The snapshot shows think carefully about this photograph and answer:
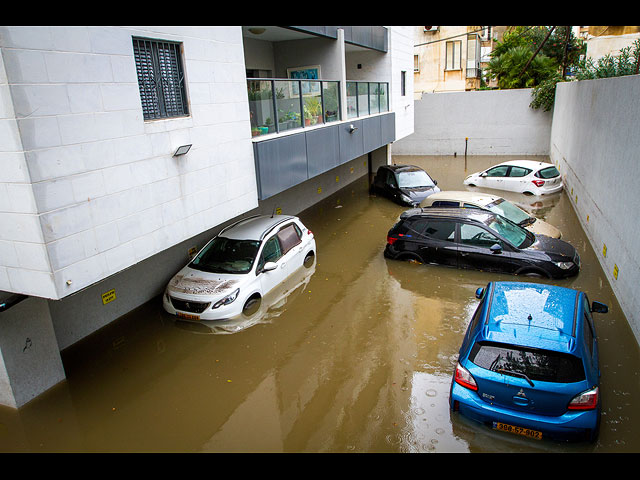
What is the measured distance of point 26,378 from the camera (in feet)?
21.1

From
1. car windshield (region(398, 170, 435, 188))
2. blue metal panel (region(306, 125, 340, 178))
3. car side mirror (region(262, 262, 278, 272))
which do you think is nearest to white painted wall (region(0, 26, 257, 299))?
car side mirror (region(262, 262, 278, 272))

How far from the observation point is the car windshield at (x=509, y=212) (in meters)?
11.6

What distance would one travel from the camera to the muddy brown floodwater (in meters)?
5.68

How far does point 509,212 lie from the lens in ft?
39.1

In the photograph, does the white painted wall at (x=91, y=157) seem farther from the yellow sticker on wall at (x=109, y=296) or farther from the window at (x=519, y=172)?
the window at (x=519, y=172)

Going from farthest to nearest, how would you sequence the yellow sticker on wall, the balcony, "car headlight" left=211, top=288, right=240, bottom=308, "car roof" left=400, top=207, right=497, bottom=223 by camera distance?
"car roof" left=400, top=207, right=497, bottom=223 < the balcony < the yellow sticker on wall < "car headlight" left=211, top=288, right=240, bottom=308

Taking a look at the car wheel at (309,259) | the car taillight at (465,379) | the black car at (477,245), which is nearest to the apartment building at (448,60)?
the black car at (477,245)

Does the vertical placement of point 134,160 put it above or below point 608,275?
above

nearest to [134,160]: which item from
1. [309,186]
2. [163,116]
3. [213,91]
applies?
[163,116]

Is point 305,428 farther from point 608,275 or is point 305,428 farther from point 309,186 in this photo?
point 309,186

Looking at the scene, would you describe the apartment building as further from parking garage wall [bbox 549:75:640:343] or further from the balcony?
the balcony

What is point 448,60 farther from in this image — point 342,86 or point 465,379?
point 465,379

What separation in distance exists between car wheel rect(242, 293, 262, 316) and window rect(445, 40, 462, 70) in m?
34.6

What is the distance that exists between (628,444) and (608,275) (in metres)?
5.10
